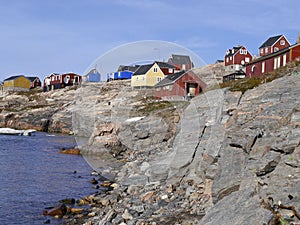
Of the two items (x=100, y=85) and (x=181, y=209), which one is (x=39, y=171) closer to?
(x=181, y=209)

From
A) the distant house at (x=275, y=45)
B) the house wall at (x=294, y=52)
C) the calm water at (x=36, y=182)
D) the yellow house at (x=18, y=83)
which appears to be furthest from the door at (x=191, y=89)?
the yellow house at (x=18, y=83)

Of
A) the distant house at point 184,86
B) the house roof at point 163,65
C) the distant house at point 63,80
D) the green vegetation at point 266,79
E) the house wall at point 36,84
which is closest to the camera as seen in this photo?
the green vegetation at point 266,79

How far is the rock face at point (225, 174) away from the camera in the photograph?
977 centimetres

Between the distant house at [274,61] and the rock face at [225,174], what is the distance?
13638 millimetres

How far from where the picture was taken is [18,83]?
122562mm

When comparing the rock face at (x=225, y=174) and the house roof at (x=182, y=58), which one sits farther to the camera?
the house roof at (x=182, y=58)

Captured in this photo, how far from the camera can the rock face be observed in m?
9.77

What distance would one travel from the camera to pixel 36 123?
72938mm

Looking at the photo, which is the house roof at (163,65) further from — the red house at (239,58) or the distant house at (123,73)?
the distant house at (123,73)

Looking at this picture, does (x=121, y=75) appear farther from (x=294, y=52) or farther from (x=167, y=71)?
(x=294, y=52)

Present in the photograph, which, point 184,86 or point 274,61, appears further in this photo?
point 184,86

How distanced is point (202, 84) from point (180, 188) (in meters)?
32.3

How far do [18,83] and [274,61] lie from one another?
102m

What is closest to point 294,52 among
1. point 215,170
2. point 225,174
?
point 215,170
